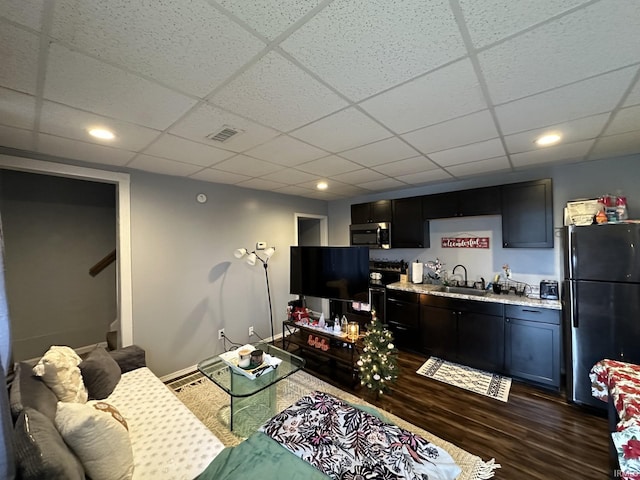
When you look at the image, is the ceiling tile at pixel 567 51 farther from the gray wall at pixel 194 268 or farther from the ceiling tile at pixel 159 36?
the gray wall at pixel 194 268

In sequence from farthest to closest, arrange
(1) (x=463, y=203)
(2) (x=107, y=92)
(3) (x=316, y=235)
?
(3) (x=316, y=235) < (1) (x=463, y=203) < (2) (x=107, y=92)

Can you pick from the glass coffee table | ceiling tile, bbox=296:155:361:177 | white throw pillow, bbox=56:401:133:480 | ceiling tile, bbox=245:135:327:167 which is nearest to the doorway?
ceiling tile, bbox=296:155:361:177

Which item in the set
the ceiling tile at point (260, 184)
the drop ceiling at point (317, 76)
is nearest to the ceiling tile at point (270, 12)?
the drop ceiling at point (317, 76)

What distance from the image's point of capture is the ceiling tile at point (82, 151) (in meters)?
2.10

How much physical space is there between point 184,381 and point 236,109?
125 inches

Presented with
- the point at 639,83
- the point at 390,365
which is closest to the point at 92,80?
the point at 639,83

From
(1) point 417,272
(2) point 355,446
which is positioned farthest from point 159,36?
(1) point 417,272

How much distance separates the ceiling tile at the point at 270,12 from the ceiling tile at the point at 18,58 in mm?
881

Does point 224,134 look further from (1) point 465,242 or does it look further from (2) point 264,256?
(1) point 465,242

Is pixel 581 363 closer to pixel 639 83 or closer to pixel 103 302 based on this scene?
pixel 639 83

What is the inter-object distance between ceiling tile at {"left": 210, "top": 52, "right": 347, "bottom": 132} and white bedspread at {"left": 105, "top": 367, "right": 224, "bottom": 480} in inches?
84.3

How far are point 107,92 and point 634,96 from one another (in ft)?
10.3

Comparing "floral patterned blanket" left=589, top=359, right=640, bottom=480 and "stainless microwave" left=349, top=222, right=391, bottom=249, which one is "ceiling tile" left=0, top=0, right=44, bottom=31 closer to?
"floral patterned blanket" left=589, top=359, right=640, bottom=480

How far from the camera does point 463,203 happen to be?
352 centimetres
